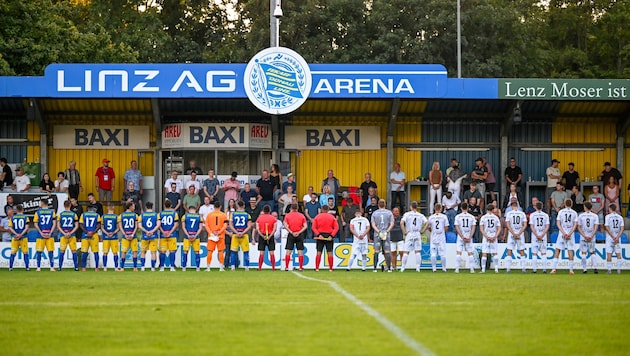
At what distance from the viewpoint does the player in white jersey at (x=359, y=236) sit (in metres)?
27.2

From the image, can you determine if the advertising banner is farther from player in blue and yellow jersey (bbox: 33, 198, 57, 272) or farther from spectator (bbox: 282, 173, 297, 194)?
spectator (bbox: 282, 173, 297, 194)

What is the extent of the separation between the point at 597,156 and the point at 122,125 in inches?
559

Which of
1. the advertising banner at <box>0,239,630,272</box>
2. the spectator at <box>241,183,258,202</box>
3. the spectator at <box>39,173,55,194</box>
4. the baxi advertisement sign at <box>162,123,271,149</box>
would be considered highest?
the baxi advertisement sign at <box>162,123,271,149</box>

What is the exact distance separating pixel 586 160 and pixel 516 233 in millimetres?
7186

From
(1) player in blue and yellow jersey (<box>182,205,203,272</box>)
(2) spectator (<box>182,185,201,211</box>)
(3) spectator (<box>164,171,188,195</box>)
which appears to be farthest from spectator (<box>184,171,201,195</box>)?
(1) player in blue and yellow jersey (<box>182,205,203,272</box>)

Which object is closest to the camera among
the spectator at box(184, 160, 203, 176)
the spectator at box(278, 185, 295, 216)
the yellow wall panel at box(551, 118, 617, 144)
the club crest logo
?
the spectator at box(278, 185, 295, 216)

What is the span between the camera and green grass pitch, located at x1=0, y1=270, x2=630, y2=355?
37.9ft

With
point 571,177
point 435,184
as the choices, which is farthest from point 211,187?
point 571,177

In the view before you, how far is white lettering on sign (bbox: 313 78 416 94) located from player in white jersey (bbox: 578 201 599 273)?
6.10 m

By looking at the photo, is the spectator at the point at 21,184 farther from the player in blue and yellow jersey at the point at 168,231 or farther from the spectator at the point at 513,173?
the spectator at the point at 513,173

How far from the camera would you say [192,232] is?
27.2 m

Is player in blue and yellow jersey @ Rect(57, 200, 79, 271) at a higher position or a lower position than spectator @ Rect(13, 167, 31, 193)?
lower

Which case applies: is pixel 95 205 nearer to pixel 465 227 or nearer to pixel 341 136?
pixel 341 136

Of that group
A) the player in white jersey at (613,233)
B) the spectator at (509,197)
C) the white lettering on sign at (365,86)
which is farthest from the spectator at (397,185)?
the player in white jersey at (613,233)
